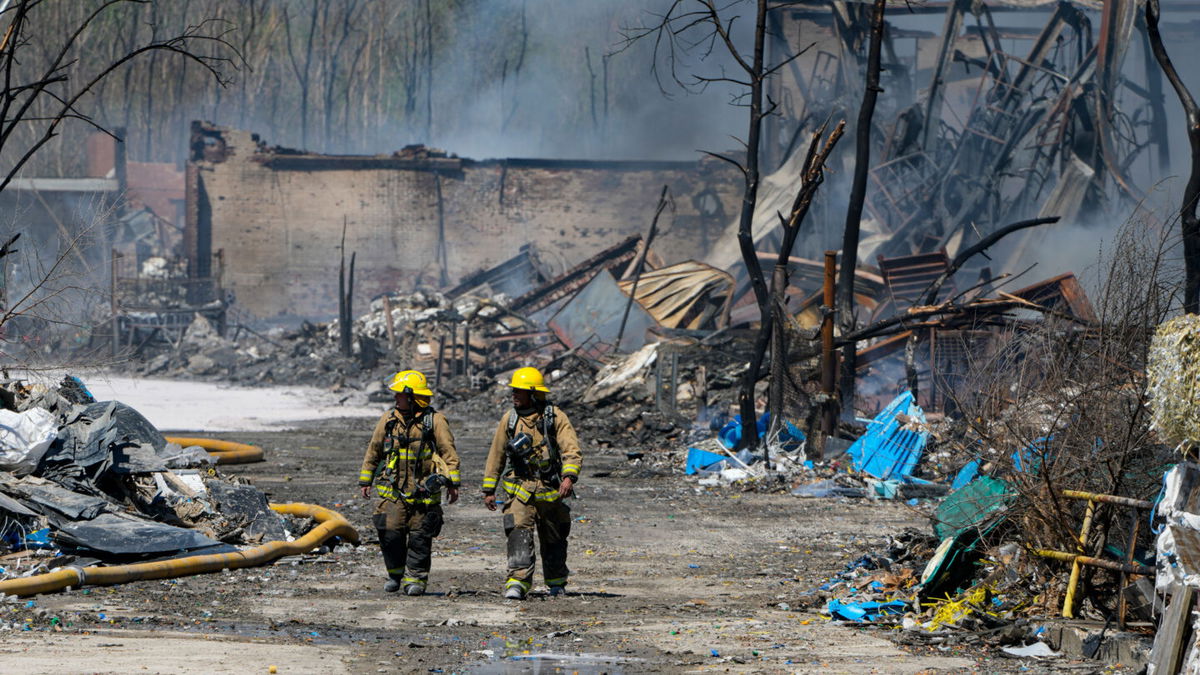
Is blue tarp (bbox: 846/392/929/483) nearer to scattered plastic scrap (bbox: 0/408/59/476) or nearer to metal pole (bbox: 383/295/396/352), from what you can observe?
scattered plastic scrap (bbox: 0/408/59/476)

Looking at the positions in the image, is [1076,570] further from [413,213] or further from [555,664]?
[413,213]

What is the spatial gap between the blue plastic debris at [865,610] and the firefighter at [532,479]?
178 cm

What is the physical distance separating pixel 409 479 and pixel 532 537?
91 cm

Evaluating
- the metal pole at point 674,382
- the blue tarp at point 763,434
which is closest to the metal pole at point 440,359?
the metal pole at point 674,382

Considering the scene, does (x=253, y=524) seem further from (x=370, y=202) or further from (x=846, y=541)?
(x=370, y=202)

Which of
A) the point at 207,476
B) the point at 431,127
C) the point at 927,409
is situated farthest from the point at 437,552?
the point at 431,127

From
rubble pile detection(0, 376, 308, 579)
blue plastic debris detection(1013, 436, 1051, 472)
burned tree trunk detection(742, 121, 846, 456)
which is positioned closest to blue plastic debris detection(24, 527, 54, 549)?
rubble pile detection(0, 376, 308, 579)

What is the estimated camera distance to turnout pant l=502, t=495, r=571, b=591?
827cm

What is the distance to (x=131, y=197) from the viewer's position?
172 feet

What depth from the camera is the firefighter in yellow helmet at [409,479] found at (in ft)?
27.6

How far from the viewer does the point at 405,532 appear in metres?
8.49

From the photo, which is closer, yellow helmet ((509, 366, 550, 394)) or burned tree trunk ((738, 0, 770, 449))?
yellow helmet ((509, 366, 550, 394))

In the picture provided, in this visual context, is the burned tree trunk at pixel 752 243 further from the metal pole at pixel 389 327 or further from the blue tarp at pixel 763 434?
the metal pole at pixel 389 327

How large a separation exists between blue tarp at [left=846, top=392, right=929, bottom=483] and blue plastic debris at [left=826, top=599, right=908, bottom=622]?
263 inches
